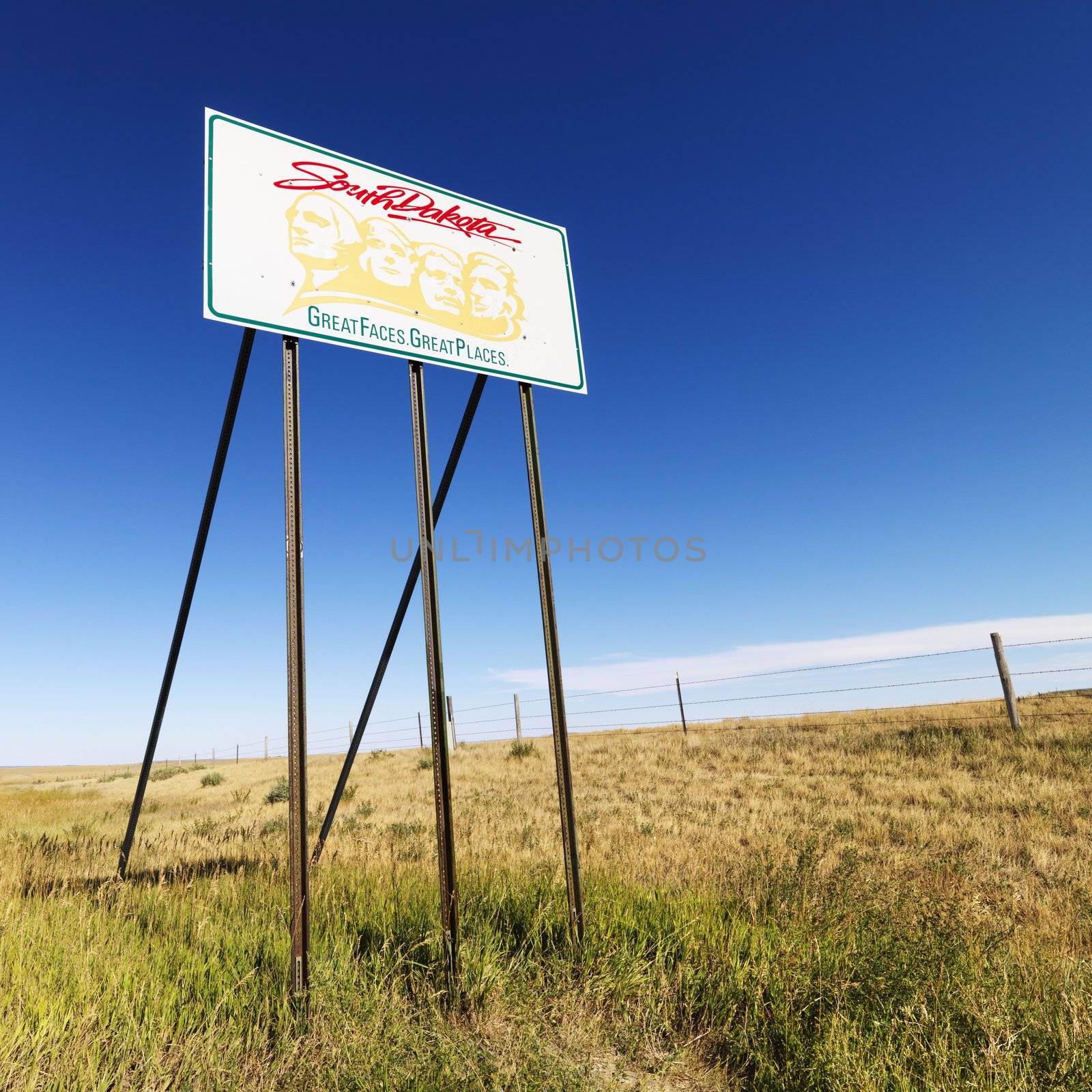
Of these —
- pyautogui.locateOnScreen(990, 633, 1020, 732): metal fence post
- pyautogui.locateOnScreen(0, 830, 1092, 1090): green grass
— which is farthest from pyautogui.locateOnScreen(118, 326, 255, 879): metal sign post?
pyautogui.locateOnScreen(990, 633, 1020, 732): metal fence post

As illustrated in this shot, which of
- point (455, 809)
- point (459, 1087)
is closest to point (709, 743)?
point (455, 809)

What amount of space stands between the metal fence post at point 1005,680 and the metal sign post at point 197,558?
46.2ft

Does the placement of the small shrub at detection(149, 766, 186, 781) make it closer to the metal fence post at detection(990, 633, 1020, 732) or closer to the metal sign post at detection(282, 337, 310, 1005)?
the metal sign post at detection(282, 337, 310, 1005)

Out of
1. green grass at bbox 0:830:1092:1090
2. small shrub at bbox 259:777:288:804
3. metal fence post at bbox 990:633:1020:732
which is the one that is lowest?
small shrub at bbox 259:777:288:804

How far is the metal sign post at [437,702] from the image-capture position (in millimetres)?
3887

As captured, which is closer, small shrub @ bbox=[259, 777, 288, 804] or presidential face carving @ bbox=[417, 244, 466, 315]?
presidential face carving @ bbox=[417, 244, 466, 315]

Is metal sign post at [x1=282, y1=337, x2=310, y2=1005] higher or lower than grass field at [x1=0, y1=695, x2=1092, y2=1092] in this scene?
higher

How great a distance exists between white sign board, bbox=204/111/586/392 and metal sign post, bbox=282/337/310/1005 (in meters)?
0.59

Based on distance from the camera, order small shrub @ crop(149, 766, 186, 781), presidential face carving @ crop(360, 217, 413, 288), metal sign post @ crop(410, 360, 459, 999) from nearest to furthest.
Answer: metal sign post @ crop(410, 360, 459, 999)
presidential face carving @ crop(360, 217, 413, 288)
small shrub @ crop(149, 766, 186, 781)

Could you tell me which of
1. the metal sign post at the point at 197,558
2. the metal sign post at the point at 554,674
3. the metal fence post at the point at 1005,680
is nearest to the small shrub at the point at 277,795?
the metal sign post at the point at 197,558

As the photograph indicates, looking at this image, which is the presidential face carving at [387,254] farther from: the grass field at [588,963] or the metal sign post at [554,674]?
the grass field at [588,963]

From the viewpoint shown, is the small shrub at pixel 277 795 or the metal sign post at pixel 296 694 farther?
the small shrub at pixel 277 795

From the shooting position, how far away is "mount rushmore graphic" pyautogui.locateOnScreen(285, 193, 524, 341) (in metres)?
4.71

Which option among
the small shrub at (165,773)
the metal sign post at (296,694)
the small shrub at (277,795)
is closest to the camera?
the metal sign post at (296,694)
